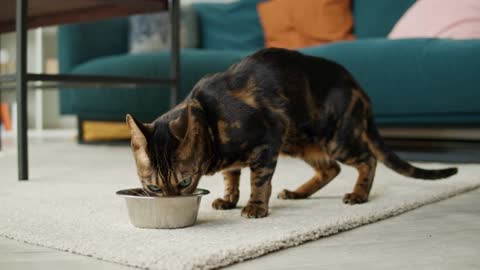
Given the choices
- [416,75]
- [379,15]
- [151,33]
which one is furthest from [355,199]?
[151,33]

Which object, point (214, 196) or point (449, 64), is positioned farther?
point (449, 64)

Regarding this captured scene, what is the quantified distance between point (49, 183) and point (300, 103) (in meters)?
1.01

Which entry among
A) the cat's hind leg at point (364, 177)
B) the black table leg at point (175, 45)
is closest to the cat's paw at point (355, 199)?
the cat's hind leg at point (364, 177)

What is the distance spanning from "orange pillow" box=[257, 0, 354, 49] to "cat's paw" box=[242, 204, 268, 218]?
2.50 m

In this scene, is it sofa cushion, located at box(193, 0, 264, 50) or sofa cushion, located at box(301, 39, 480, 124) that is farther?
sofa cushion, located at box(193, 0, 264, 50)

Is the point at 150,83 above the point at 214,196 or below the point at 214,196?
above

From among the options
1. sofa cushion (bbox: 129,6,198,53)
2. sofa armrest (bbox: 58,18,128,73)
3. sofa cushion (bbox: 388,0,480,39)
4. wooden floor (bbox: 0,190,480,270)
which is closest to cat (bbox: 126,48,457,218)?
wooden floor (bbox: 0,190,480,270)

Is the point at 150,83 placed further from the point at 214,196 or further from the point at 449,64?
the point at 449,64

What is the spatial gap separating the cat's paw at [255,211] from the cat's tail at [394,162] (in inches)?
17.6

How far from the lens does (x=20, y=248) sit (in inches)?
46.5

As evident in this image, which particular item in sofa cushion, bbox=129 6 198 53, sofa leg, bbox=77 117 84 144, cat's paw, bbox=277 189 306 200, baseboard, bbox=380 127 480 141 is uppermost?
sofa cushion, bbox=129 6 198 53

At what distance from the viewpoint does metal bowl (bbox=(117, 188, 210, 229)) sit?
128cm

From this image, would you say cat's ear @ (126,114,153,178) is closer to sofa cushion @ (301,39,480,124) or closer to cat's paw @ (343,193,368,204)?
cat's paw @ (343,193,368,204)

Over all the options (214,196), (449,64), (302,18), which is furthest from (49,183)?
(302,18)
